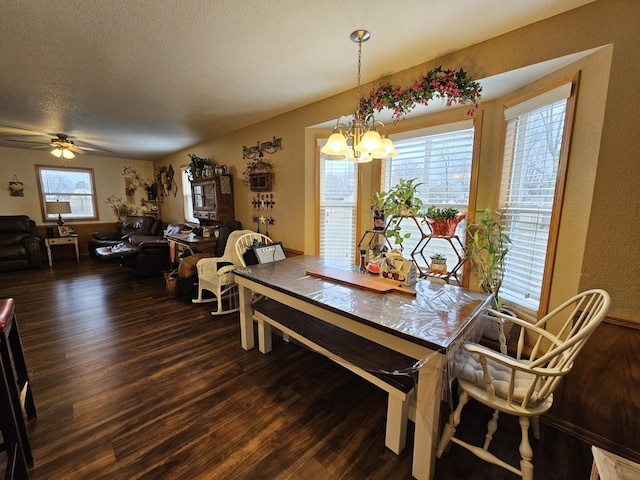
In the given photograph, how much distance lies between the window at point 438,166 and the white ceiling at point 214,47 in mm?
671

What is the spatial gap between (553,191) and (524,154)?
0.40 m

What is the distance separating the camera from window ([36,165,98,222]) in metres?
5.78

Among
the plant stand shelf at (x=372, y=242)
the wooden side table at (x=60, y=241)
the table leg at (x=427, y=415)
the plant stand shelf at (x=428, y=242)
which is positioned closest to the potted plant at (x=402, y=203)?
the plant stand shelf at (x=428, y=242)

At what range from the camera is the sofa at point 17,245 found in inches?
188

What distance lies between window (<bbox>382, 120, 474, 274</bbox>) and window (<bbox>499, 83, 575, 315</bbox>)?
31 centimetres

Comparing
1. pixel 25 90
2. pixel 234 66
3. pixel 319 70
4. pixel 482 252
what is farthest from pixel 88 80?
pixel 482 252

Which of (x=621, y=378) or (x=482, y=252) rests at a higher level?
(x=482, y=252)

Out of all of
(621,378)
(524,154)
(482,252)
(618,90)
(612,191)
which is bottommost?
(621,378)

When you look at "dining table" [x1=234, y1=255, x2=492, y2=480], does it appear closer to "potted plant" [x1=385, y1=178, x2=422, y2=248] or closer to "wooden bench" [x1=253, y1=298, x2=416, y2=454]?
"wooden bench" [x1=253, y1=298, x2=416, y2=454]

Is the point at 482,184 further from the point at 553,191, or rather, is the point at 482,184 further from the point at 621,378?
the point at 621,378

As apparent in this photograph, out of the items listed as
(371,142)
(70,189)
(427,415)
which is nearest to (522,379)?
(427,415)

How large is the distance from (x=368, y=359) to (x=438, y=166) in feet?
6.35

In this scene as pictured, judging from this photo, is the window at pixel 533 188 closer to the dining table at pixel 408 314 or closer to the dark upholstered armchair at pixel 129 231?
the dining table at pixel 408 314

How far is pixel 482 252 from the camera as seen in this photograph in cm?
233
